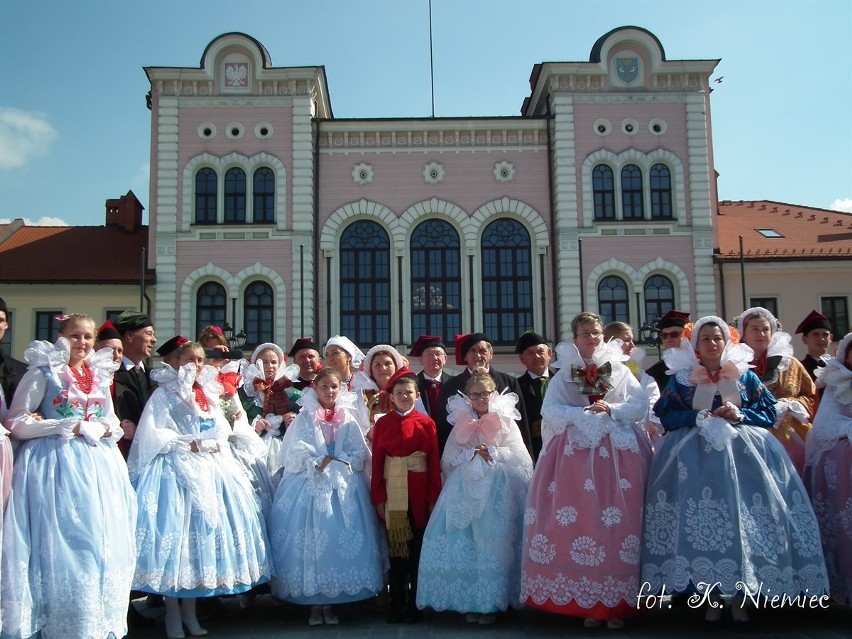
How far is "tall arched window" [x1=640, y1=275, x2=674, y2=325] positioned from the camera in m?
25.5

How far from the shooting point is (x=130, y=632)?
604 centimetres

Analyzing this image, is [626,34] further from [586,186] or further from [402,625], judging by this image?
[402,625]

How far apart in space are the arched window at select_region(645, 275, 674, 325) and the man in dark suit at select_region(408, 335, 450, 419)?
18982 millimetres

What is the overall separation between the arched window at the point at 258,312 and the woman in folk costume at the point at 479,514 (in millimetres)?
19451

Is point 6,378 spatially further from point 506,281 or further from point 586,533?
point 506,281

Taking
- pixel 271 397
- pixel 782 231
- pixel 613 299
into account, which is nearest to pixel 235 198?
pixel 613 299

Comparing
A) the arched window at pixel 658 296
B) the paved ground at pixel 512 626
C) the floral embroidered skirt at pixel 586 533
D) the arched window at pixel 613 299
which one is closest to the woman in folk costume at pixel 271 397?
the paved ground at pixel 512 626

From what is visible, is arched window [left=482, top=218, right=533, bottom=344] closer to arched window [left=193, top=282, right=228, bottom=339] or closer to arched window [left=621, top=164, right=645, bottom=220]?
arched window [left=621, top=164, right=645, bottom=220]

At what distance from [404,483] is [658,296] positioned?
20.9 m

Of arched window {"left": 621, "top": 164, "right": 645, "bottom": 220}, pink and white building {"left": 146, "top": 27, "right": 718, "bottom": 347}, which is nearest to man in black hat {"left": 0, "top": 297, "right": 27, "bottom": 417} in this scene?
pink and white building {"left": 146, "top": 27, "right": 718, "bottom": 347}

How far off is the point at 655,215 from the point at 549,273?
3.89 meters

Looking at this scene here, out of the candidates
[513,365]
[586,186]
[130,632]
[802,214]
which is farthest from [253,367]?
[802,214]

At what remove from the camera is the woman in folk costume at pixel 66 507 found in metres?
4.92

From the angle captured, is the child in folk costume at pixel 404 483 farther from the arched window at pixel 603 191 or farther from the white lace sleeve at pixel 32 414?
the arched window at pixel 603 191
